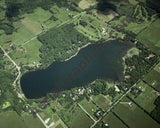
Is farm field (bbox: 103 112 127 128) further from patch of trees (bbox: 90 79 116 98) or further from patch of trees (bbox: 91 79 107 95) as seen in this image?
patch of trees (bbox: 91 79 107 95)

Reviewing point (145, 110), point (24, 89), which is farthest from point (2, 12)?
point (145, 110)

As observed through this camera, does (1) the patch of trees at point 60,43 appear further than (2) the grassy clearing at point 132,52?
No

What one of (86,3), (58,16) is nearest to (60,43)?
(58,16)

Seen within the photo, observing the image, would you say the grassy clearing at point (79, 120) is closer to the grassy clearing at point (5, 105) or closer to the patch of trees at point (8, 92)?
the patch of trees at point (8, 92)

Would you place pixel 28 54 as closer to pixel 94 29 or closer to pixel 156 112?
pixel 94 29

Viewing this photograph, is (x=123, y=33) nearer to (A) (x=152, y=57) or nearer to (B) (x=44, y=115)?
(A) (x=152, y=57)

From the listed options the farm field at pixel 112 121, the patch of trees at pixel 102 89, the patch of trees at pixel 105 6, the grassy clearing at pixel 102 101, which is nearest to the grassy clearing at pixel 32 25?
the patch of trees at pixel 105 6
